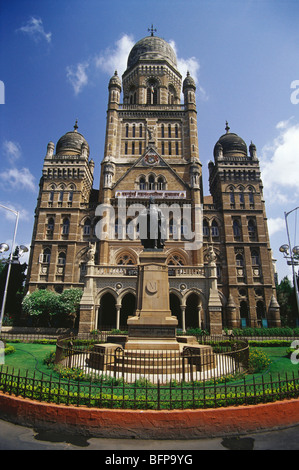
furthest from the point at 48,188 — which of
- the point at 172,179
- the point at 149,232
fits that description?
the point at 149,232

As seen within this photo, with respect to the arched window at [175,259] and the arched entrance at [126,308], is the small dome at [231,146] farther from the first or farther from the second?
the arched entrance at [126,308]

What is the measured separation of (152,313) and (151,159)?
28.7m

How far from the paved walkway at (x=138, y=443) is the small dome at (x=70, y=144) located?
38.9 m

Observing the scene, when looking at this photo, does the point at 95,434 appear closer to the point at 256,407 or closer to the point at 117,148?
the point at 256,407

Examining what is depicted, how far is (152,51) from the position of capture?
46.9m

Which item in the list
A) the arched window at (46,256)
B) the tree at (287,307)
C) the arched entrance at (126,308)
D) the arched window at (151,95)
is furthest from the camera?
the arched window at (151,95)

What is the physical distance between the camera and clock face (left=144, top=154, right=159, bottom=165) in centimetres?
3631

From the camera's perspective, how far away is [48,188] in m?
36.5

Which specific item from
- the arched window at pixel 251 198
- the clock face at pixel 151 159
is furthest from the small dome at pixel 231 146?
the clock face at pixel 151 159

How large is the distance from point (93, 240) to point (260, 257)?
21.3 meters

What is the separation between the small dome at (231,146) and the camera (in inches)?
1574

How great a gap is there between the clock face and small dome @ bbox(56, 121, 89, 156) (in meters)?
9.78

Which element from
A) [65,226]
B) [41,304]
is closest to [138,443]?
[41,304]

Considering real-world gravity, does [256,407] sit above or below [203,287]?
below
